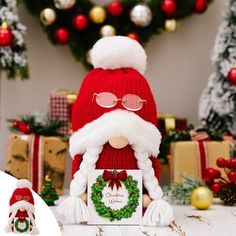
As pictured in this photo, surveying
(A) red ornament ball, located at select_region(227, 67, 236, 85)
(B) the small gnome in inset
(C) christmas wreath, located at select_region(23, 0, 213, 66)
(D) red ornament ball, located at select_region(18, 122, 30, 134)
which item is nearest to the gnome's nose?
(B) the small gnome in inset

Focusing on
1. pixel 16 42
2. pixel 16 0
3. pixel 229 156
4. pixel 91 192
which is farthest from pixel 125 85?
pixel 16 0

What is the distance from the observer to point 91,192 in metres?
1.09

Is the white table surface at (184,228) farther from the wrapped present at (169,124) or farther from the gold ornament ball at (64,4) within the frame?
the gold ornament ball at (64,4)

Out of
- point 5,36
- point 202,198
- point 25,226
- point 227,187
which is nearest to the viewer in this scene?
point 25,226

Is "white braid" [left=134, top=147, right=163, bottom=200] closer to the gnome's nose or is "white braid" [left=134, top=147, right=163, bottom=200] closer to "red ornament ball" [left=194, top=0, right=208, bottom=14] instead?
the gnome's nose

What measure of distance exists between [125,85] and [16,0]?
113 cm

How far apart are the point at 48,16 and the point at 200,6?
0.60 m

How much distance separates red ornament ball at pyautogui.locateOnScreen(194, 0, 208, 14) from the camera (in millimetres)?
2225

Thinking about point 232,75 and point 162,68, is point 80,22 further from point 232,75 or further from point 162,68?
point 232,75

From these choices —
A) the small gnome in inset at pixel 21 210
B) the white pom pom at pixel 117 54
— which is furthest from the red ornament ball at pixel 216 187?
the small gnome in inset at pixel 21 210

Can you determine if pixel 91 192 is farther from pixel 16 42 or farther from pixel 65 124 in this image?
pixel 16 42

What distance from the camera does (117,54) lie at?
115 cm

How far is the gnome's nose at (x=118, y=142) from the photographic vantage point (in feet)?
3.59

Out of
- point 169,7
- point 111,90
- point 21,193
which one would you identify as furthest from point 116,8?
point 21,193
